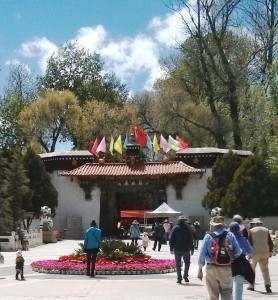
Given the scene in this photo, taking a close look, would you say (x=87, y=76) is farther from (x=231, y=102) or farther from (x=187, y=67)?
(x=231, y=102)

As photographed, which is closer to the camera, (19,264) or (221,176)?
(19,264)

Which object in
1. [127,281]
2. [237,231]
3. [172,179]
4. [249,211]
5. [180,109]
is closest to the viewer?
[237,231]

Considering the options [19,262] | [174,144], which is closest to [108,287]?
[19,262]

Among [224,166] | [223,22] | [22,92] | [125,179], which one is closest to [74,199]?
[125,179]

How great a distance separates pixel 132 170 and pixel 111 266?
2833 cm

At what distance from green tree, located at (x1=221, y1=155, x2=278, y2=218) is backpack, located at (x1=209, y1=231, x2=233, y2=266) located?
107 feet

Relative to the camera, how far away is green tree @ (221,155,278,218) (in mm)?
42250

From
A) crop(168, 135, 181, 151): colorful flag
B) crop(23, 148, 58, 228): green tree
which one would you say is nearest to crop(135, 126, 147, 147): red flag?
crop(168, 135, 181, 151): colorful flag

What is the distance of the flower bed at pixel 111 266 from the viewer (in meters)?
19.0

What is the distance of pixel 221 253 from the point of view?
32.3ft

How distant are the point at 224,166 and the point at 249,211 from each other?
375 cm

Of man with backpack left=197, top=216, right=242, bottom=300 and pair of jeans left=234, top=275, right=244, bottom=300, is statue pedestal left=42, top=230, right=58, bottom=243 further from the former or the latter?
man with backpack left=197, top=216, right=242, bottom=300

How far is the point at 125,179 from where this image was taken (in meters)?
47.2

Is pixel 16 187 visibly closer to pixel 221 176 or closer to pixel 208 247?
pixel 221 176
